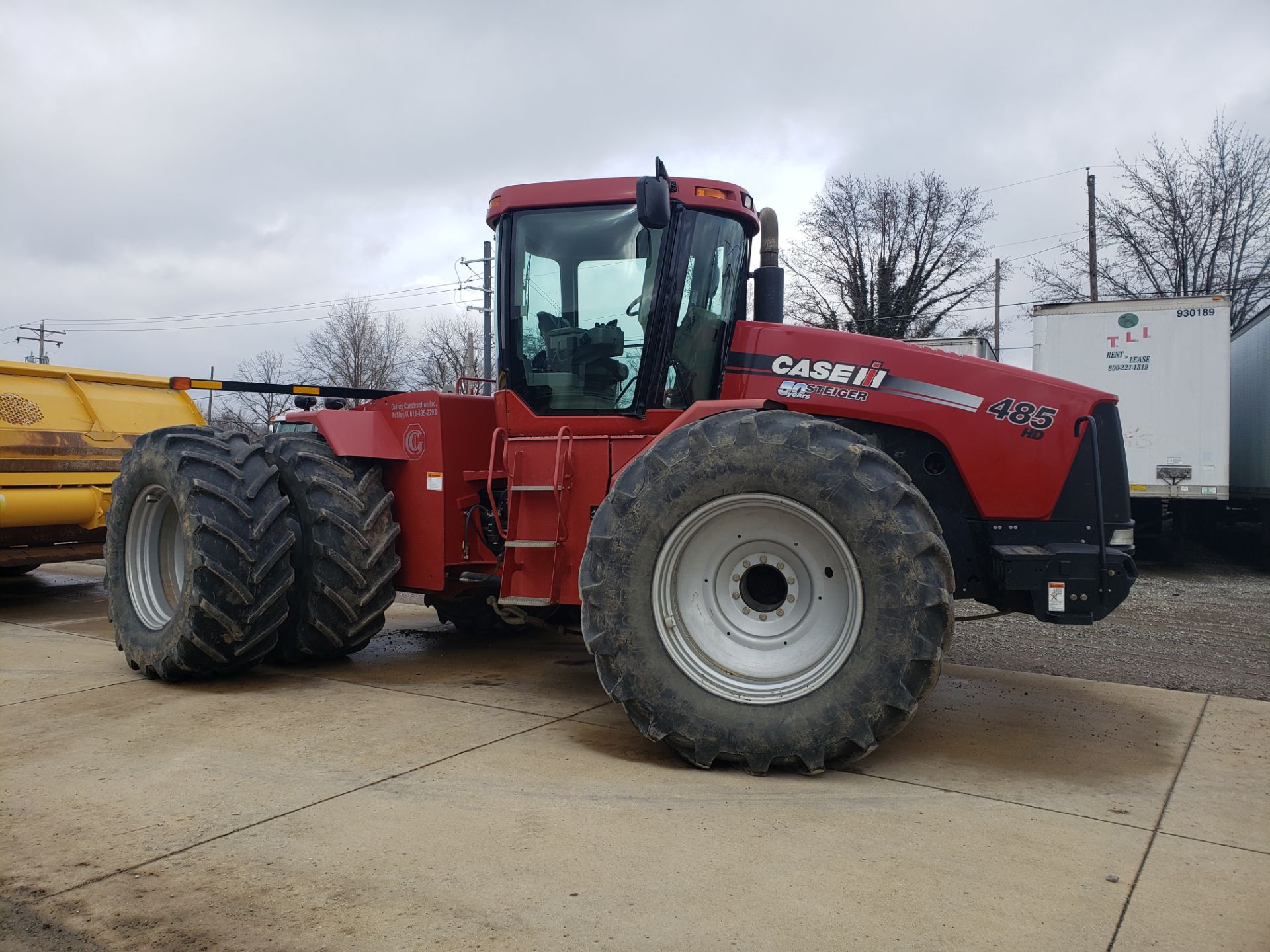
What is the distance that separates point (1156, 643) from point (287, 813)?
6684 mm

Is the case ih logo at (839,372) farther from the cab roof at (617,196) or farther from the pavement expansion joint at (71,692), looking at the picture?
the pavement expansion joint at (71,692)

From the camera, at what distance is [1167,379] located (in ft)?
41.0

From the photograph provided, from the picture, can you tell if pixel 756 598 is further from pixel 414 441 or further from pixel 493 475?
pixel 414 441

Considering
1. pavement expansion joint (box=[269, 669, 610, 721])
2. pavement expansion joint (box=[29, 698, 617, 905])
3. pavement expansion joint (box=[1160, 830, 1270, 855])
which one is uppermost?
pavement expansion joint (box=[29, 698, 617, 905])

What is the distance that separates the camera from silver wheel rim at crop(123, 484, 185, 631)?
6168 millimetres

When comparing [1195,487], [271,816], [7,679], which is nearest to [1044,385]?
[271,816]

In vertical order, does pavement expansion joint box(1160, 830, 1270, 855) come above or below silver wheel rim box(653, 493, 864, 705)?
below

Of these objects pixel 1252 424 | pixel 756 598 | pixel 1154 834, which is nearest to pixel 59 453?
pixel 756 598

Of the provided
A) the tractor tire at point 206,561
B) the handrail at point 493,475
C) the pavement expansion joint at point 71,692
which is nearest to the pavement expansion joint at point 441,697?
the tractor tire at point 206,561

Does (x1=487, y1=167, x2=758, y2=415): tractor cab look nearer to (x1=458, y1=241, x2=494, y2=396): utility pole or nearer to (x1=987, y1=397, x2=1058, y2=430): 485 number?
(x1=987, y1=397, x2=1058, y2=430): 485 number

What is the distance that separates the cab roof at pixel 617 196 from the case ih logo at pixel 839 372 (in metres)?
0.97

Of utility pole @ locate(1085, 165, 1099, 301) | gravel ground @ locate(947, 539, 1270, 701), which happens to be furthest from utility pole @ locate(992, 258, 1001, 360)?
gravel ground @ locate(947, 539, 1270, 701)

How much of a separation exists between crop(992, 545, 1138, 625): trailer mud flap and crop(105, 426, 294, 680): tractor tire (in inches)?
158

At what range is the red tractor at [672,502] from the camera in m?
4.03
